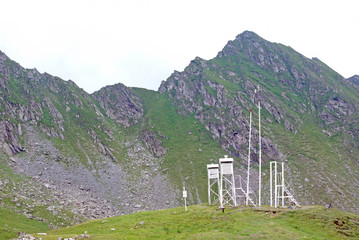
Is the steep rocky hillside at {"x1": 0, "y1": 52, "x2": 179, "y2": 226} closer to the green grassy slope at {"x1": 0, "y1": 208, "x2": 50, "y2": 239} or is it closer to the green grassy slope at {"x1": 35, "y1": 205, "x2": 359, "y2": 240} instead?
the green grassy slope at {"x1": 0, "y1": 208, "x2": 50, "y2": 239}

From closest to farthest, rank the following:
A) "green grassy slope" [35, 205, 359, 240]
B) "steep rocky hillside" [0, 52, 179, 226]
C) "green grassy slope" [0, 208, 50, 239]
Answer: "green grassy slope" [35, 205, 359, 240] < "green grassy slope" [0, 208, 50, 239] < "steep rocky hillside" [0, 52, 179, 226]

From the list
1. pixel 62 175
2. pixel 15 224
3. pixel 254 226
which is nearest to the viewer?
pixel 254 226

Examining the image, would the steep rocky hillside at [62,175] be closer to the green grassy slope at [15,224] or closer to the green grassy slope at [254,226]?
the green grassy slope at [15,224]

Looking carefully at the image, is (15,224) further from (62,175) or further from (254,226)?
(254,226)

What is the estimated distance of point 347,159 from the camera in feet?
625

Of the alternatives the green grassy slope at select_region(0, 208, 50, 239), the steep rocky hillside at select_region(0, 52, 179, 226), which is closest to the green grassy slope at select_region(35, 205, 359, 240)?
the green grassy slope at select_region(0, 208, 50, 239)

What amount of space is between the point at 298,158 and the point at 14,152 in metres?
189

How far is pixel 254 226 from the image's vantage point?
170 feet

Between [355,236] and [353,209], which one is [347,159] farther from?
[355,236]

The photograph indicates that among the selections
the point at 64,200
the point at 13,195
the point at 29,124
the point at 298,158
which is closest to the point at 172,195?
the point at 64,200

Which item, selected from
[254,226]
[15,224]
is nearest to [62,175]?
[15,224]

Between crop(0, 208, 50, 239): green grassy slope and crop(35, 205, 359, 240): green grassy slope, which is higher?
crop(35, 205, 359, 240): green grassy slope

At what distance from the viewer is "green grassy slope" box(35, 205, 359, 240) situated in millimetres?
45844

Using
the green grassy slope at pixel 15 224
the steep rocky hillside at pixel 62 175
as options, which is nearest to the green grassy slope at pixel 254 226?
the green grassy slope at pixel 15 224
